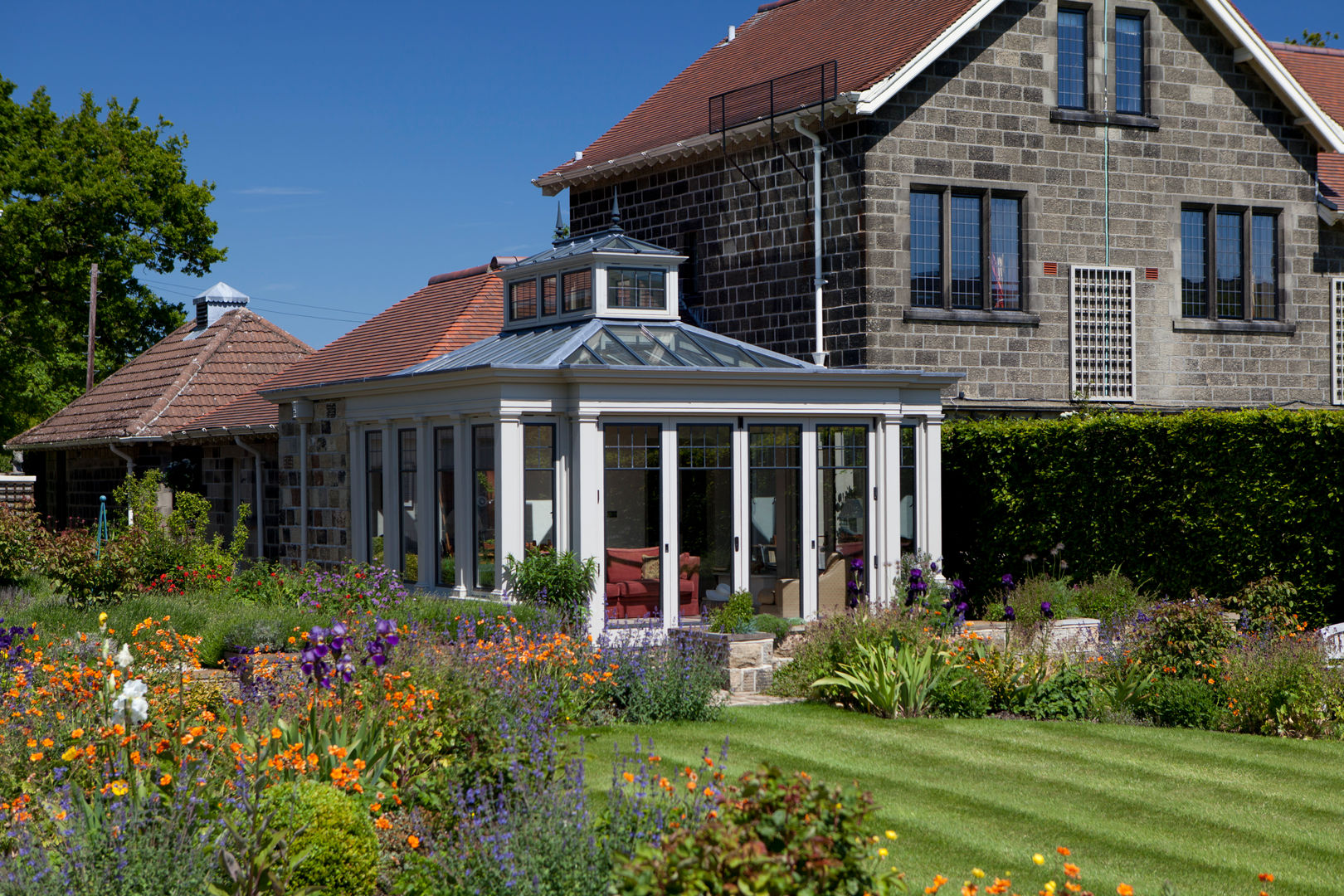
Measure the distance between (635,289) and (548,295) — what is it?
1365 mm

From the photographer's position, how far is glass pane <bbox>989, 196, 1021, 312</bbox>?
66.2 feet

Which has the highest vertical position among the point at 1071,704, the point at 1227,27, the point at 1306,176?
the point at 1227,27

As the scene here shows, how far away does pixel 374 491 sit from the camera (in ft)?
57.6

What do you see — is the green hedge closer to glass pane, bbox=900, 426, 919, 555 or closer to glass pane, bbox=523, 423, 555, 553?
glass pane, bbox=900, 426, 919, 555

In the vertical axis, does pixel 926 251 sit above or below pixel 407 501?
above

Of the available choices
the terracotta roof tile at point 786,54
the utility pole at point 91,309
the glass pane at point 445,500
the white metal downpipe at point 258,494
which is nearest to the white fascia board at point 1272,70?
the terracotta roof tile at point 786,54

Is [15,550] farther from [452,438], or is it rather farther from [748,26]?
[748,26]

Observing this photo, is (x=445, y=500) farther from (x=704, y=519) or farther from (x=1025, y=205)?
(x=1025, y=205)

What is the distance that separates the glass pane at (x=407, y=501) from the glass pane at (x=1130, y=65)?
11.9 metres

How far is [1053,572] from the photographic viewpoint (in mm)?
17641

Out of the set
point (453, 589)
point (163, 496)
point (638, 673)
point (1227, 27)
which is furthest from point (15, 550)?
point (1227, 27)

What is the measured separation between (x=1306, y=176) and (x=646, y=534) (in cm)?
1356

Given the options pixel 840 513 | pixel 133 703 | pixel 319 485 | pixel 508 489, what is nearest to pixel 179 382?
pixel 319 485

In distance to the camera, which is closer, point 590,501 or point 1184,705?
point 1184,705
